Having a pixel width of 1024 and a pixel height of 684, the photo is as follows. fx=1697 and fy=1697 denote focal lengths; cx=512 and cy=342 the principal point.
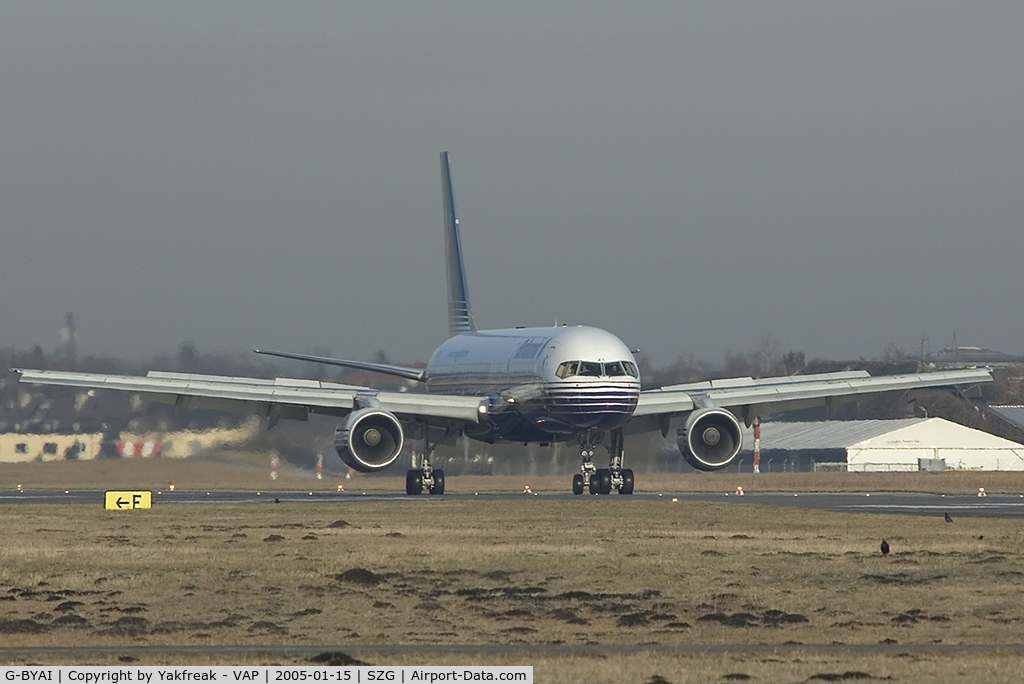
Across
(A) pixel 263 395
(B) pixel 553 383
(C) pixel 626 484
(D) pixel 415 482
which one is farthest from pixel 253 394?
(C) pixel 626 484

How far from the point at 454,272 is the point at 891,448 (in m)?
35.3

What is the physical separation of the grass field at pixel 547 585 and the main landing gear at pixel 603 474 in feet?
37.8

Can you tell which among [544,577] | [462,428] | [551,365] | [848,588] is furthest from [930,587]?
[462,428]

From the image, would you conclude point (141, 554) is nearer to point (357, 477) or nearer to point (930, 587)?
point (930, 587)

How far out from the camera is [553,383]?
4766 cm

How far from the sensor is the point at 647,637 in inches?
741

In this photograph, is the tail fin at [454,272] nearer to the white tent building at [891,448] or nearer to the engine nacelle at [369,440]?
the engine nacelle at [369,440]

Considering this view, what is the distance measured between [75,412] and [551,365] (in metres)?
19.7

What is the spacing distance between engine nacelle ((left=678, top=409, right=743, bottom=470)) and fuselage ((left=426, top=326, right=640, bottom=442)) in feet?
8.36

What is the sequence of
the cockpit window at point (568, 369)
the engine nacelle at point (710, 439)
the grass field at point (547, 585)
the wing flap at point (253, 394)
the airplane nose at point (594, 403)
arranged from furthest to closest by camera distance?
the engine nacelle at point (710, 439)
the wing flap at point (253, 394)
the cockpit window at point (568, 369)
the airplane nose at point (594, 403)
the grass field at point (547, 585)

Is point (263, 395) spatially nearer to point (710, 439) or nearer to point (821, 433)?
point (710, 439)

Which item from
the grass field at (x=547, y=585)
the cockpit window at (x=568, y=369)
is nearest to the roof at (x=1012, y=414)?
the cockpit window at (x=568, y=369)

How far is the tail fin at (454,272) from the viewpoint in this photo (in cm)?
6438

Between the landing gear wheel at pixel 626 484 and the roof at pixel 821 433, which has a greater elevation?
the roof at pixel 821 433
